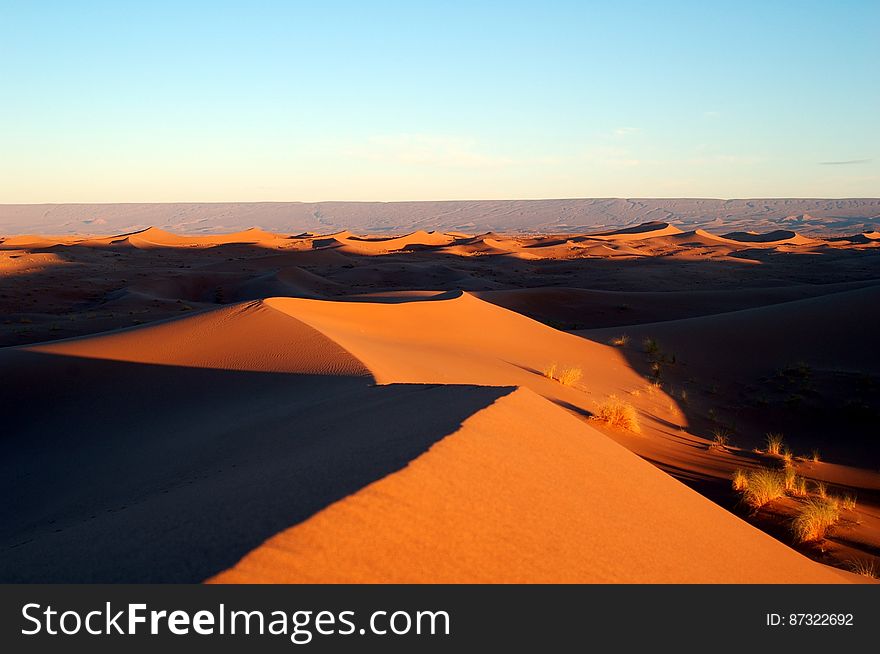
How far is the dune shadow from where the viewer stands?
364 cm

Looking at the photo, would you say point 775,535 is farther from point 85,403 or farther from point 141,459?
point 85,403

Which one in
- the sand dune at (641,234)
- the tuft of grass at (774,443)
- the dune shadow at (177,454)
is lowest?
the tuft of grass at (774,443)

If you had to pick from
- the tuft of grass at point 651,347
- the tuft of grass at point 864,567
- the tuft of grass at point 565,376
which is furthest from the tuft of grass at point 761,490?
the tuft of grass at point 651,347

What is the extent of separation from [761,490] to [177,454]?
598 centimetres

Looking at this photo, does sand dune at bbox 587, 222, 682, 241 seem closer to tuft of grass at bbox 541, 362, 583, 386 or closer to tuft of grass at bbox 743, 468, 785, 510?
tuft of grass at bbox 541, 362, 583, 386

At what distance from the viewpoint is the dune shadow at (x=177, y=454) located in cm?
364

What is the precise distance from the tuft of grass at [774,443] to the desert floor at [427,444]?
210 mm

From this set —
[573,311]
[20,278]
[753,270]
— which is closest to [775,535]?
[573,311]

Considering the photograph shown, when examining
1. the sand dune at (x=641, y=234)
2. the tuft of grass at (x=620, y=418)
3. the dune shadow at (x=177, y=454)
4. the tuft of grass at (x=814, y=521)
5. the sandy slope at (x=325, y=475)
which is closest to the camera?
the sandy slope at (x=325, y=475)

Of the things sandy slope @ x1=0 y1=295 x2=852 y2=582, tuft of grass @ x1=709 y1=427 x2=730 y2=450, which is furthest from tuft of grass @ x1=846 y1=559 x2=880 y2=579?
tuft of grass @ x1=709 y1=427 x2=730 y2=450

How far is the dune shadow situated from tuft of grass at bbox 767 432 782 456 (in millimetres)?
4720

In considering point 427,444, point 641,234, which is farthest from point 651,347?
point 641,234

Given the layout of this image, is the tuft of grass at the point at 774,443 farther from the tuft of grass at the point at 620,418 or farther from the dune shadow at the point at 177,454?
the dune shadow at the point at 177,454

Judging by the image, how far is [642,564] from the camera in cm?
391
